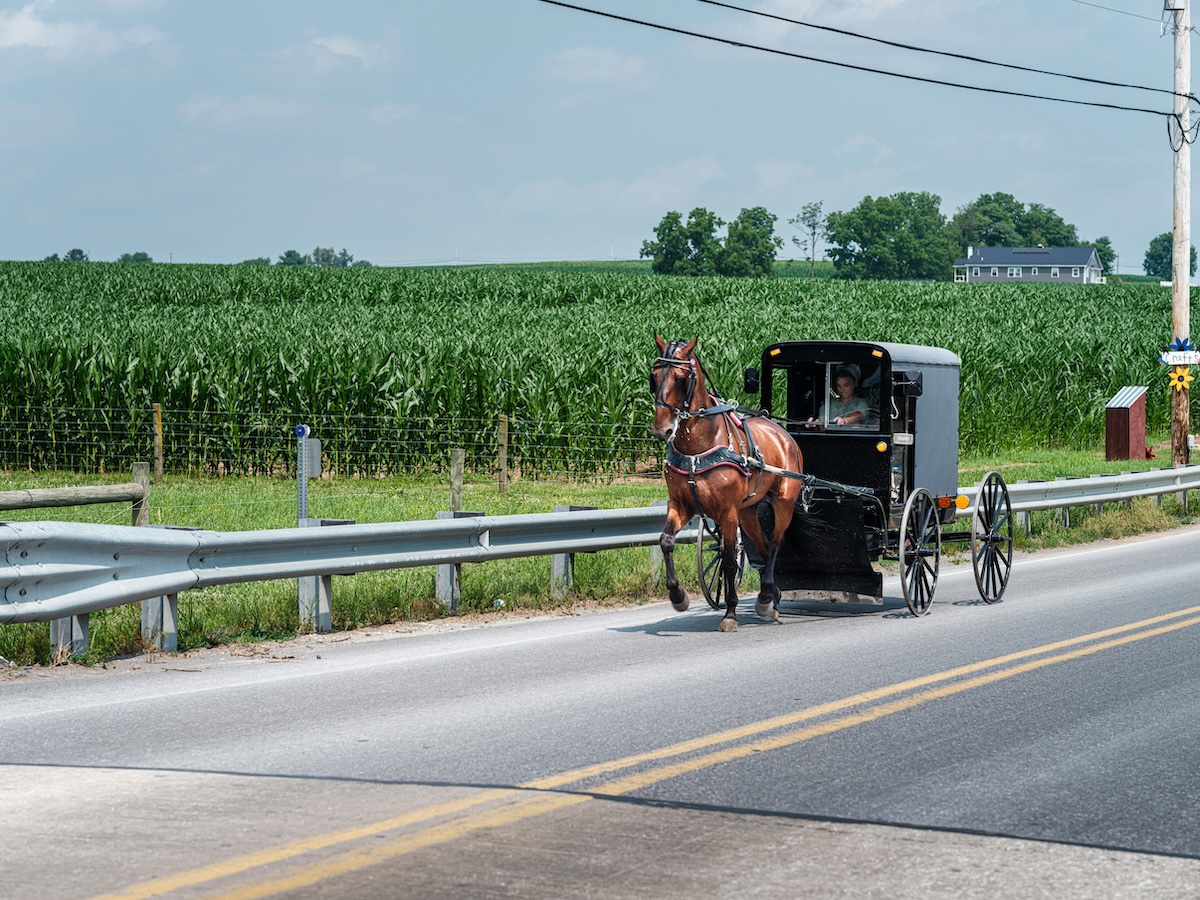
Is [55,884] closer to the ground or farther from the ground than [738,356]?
closer to the ground

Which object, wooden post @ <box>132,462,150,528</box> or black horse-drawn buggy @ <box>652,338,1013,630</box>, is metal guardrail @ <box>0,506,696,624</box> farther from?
wooden post @ <box>132,462,150,528</box>

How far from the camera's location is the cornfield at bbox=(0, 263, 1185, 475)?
28547 mm

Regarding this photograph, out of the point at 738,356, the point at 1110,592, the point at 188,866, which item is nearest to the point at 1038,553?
the point at 1110,592

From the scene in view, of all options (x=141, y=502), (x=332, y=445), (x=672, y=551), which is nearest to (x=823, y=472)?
(x=672, y=551)

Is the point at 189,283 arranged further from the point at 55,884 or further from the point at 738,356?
the point at 55,884

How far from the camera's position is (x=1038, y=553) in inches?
752

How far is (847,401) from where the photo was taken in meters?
13.3

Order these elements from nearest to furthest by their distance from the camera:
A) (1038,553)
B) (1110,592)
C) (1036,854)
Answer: (1036,854) < (1110,592) < (1038,553)

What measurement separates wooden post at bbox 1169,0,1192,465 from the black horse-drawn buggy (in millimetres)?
14345

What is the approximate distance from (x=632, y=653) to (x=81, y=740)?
4.20 meters

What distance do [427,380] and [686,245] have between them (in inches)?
4960

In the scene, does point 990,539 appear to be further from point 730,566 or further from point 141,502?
point 141,502

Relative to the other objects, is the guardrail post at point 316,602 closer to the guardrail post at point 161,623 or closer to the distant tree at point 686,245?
the guardrail post at point 161,623

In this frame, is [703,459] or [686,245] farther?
[686,245]
